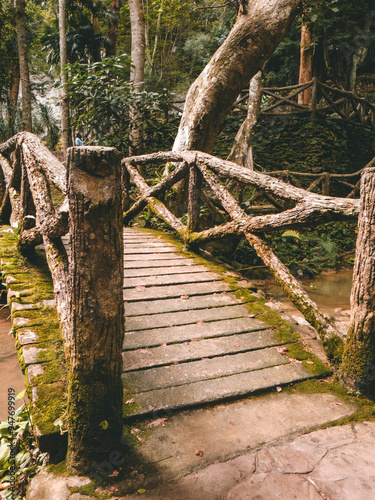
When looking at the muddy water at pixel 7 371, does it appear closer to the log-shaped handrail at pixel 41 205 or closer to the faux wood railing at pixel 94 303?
the log-shaped handrail at pixel 41 205

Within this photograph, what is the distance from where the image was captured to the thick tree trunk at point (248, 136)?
23.8 feet

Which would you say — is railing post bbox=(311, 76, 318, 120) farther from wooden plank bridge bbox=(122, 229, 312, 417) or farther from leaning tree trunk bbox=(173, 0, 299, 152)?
wooden plank bridge bbox=(122, 229, 312, 417)

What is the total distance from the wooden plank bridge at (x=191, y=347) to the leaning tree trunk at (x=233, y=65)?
3.49 meters

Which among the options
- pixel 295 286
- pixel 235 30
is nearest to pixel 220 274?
pixel 295 286

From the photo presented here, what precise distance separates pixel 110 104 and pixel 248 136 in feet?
10.4

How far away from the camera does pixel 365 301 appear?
2.06m

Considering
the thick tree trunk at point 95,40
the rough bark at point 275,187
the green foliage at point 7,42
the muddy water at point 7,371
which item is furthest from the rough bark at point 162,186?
the green foliage at point 7,42

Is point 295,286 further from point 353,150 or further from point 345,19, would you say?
point 345,19

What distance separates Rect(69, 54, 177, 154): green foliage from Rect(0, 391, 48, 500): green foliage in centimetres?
692

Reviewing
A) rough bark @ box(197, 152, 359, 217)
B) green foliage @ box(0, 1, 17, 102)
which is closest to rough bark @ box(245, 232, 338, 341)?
rough bark @ box(197, 152, 359, 217)

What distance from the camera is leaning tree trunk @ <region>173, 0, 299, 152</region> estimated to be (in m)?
5.69

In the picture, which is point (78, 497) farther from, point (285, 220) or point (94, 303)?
point (285, 220)

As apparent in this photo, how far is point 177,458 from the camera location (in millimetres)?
1698

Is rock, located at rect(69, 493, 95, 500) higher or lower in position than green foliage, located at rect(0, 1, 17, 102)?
lower
